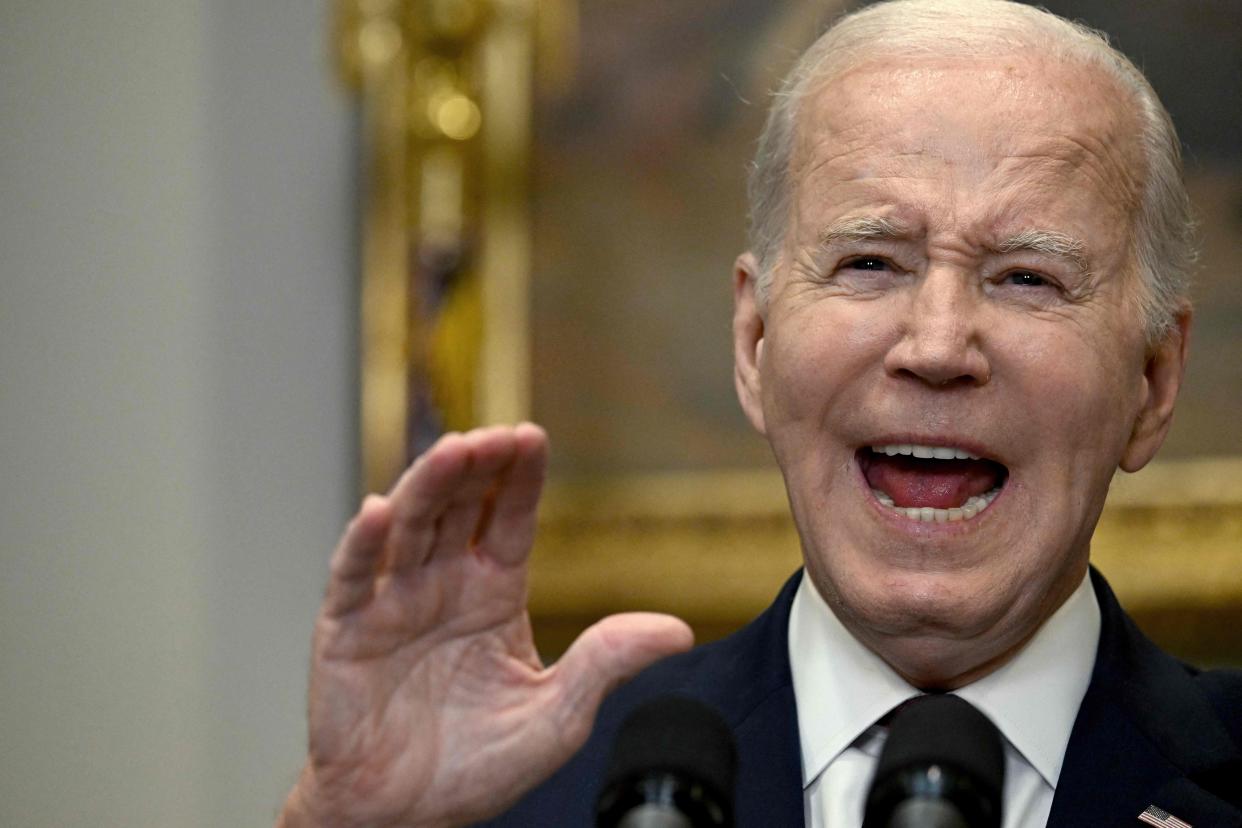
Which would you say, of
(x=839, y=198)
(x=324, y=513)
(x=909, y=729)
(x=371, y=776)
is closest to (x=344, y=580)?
(x=371, y=776)

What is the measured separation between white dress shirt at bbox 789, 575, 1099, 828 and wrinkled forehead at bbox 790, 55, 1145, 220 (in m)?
0.64

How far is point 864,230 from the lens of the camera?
2.45m

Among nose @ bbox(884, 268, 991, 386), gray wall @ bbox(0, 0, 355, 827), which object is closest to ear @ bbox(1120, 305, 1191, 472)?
nose @ bbox(884, 268, 991, 386)

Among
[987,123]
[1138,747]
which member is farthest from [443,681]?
[987,123]

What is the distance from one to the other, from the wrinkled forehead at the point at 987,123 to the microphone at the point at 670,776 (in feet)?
3.50

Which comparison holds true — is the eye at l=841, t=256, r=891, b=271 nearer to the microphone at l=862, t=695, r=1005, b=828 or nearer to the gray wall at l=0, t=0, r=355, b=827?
the microphone at l=862, t=695, r=1005, b=828

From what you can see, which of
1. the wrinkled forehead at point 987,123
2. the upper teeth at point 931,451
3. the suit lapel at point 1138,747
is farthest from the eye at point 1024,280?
the suit lapel at point 1138,747

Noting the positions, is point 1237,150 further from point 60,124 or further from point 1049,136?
point 60,124

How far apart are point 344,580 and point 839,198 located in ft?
A: 3.17

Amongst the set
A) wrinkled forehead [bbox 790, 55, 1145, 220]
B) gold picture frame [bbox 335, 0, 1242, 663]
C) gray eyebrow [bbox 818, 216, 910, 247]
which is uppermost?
wrinkled forehead [bbox 790, 55, 1145, 220]

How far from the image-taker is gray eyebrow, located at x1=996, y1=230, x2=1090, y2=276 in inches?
94.3

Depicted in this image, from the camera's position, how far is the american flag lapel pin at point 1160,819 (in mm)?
2291

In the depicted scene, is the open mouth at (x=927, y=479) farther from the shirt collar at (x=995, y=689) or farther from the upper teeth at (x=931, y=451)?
the shirt collar at (x=995, y=689)

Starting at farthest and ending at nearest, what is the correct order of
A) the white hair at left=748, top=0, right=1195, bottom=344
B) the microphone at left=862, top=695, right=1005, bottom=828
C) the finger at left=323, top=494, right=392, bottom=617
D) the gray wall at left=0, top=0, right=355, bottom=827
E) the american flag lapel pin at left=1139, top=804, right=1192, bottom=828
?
the gray wall at left=0, top=0, right=355, bottom=827, the white hair at left=748, top=0, right=1195, bottom=344, the american flag lapel pin at left=1139, top=804, right=1192, bottom=828, the finger at left=323, top=494, right=392, bottom=617, the microphone at left=862, top=695, right=1005, bottom=828
